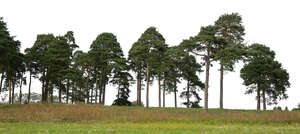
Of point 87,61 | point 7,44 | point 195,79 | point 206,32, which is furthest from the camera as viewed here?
point 195,79

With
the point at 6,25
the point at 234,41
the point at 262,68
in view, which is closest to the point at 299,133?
the point at 234,41

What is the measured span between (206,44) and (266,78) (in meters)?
15.2

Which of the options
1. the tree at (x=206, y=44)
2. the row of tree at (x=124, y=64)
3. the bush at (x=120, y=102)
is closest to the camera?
the tree at (x=206, y=44)

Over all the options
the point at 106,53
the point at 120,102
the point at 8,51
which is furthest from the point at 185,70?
the point at 8,51

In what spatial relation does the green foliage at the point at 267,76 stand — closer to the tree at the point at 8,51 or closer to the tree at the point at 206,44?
the tree at the point at 206,44

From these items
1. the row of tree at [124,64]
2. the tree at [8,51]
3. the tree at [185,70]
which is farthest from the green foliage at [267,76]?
the tree at [8,51]

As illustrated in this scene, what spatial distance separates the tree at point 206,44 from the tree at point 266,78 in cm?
1105

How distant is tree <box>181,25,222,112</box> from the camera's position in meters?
33.7

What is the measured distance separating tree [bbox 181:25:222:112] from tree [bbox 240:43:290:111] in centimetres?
1105

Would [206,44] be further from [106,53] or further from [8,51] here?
[8,51]

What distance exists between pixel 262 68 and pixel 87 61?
30.2 metres

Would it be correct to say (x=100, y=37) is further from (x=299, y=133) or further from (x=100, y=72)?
(x=299, y=133)

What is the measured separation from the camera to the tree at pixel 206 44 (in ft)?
110

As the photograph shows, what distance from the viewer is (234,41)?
39969 millimetres
